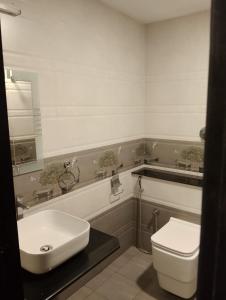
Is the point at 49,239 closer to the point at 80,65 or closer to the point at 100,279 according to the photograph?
the point at 100,279

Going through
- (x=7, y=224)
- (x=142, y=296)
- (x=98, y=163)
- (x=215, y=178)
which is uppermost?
(x=215, y=178)

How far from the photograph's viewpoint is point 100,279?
222 cm

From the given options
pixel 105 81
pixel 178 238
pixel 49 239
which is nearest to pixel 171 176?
pixel 178 238

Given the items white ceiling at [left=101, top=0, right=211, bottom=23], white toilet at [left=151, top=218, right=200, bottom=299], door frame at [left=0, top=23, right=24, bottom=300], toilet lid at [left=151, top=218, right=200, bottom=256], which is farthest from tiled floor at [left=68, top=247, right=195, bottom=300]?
white ceiling at [left=101, top=0, right=211, bottom=23]

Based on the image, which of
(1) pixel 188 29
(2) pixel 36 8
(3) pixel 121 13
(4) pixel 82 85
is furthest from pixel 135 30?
(2) pixel 36 8

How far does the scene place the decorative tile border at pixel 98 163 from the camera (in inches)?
65.4

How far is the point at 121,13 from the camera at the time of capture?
86.1 inches

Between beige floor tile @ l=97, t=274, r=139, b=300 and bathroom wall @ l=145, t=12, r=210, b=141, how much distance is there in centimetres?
139

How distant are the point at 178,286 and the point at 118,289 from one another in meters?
0.50

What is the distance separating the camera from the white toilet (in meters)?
1.83

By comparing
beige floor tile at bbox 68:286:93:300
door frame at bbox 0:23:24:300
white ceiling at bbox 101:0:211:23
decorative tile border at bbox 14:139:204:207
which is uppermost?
white ceiling at bbox 101:0:211:23

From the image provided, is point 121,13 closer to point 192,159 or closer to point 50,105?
point 50,105

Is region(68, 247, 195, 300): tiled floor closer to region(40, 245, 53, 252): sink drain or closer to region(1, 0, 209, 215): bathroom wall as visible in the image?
region(1, 0, 209, 215): bathroom wall

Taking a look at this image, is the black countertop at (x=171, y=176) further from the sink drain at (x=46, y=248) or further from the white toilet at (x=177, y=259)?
the sink drain at (x=46, y=248)
